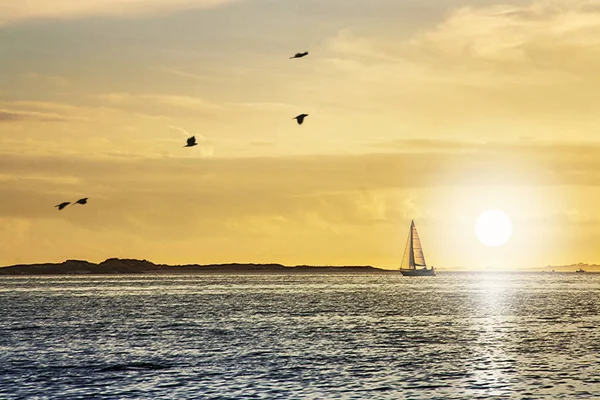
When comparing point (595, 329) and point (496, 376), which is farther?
point (595, 329)

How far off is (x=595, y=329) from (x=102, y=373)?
57.6 metres

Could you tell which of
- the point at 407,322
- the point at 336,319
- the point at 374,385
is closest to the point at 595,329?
the point at 407,322

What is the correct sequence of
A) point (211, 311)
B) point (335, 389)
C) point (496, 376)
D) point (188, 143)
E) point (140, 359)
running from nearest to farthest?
point (188, 143) < point (335, 389) < point (496, 376) < point (140, 359) < point (211, 311)

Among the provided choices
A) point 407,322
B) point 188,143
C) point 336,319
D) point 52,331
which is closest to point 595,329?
point 407,322

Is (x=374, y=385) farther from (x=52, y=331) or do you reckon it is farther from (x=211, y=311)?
(x=211, y=311)

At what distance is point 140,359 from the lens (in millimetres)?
72625

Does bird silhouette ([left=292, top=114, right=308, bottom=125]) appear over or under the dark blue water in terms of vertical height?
over

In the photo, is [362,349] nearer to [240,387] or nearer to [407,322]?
[240,387]

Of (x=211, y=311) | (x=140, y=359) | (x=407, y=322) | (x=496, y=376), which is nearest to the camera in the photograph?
(x=496, y=376)

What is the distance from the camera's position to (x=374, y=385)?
58562 mm

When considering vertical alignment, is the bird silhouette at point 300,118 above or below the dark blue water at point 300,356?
above

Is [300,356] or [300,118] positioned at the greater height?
[300,118]

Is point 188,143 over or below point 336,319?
over

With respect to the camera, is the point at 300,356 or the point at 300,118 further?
the point at 300,356
